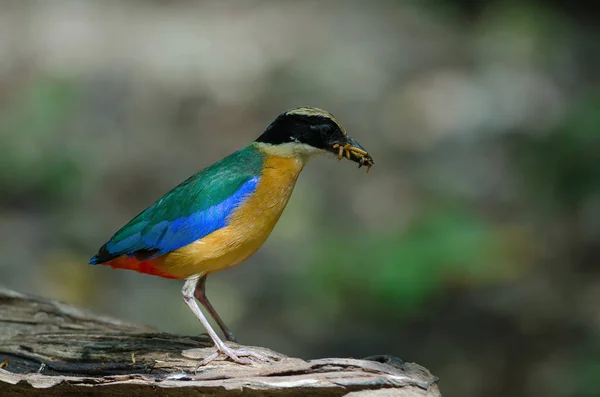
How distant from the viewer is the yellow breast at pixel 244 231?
524 centimetres

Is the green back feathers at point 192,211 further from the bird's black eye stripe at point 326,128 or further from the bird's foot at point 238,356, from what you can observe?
the bird's foot at point 238,356

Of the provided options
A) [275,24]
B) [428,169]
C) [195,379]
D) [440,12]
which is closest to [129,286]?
[428,169]

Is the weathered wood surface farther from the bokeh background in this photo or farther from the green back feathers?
the bokeh background

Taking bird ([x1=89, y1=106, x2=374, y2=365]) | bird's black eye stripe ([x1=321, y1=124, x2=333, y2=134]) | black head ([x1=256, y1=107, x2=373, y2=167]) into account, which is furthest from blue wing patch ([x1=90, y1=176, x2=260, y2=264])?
bird's black eye stripe ([x1=321, y1=124, x2=333, y2=134])

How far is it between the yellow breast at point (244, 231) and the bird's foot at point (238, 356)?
1.74 feet

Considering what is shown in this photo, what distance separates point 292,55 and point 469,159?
3.59 meters

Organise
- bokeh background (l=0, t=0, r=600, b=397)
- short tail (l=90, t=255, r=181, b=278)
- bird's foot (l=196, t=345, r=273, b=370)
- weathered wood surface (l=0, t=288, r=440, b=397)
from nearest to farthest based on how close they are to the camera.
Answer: weathered wood surface (l=0, t=288, r=440, b=397), bird's foot (l=196, t=345, r=273, b=370), short tail (l=90, t=255, r=181, b=278), bokeh background (l=0, t=0, r=600, b=397)

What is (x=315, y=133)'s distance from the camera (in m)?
5.34

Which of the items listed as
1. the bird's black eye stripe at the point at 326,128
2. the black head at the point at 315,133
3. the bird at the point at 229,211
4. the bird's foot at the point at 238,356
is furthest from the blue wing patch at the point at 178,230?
the bird's foot at the point at 238,356

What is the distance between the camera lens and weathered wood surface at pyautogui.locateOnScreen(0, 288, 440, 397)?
14.9 ft

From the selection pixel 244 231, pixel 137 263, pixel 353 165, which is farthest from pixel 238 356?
pixel 353 165

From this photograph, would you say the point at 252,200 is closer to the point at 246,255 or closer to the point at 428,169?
the point at 246,255

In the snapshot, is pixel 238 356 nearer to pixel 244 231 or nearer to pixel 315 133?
pixel 244 231

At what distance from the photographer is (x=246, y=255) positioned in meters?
5.38
